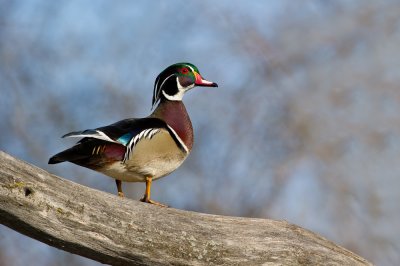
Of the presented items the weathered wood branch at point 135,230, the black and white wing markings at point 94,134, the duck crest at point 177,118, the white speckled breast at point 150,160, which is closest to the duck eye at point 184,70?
the duck crest at point 177,118

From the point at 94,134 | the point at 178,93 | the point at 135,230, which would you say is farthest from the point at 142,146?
the point at 135,230

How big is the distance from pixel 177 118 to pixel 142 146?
302 mm

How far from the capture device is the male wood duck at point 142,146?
3.46 m

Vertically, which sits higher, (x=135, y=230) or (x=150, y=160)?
(x=150, y=160)

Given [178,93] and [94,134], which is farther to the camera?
[178,93]

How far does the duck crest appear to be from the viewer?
12.2ft

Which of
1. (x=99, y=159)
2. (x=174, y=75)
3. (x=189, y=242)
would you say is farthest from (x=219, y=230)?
(x=174, y=75)

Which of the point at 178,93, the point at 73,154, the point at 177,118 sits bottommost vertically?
the point at 73,154

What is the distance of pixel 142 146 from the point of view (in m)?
3.55

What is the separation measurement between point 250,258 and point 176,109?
35.6 inches

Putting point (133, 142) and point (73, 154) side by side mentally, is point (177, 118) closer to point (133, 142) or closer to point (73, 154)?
point (133, 142)

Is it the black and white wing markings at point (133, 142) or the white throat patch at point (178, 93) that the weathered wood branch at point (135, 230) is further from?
the white throat patch at point (178, 93)

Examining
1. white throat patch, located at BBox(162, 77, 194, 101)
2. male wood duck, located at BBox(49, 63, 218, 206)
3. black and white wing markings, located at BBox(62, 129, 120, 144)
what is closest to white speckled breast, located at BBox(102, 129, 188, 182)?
male wood duck, located at BBox(49, 63, 218, 206)

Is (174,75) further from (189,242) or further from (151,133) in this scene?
(189,242)
